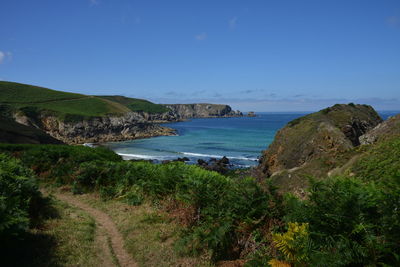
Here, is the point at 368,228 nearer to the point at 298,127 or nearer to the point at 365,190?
the point at 365,190

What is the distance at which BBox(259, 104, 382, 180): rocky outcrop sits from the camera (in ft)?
65.6

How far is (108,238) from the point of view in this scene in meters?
9.05

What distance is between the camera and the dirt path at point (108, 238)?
7.62 meters

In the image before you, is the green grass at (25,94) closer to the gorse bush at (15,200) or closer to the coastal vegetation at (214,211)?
the coastal vegetation at (214,211)

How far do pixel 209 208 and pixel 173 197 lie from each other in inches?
120

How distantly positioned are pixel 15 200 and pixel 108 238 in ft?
10.6

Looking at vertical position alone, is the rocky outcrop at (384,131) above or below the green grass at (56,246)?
above

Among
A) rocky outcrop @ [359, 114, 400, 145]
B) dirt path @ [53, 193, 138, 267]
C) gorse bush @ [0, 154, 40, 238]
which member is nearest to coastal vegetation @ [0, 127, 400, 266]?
gorse bush @ [0, 154, 40, 238]

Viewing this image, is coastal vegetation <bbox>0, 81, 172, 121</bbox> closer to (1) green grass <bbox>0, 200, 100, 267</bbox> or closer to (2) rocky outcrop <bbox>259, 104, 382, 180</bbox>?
(2) rocky outcrop <bbox>259, 104, 382, 180</bbox>

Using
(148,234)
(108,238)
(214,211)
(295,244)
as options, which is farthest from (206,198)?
(295,244)

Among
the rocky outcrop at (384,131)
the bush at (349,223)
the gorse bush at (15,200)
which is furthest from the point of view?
the rocky outcrop at (384,131)

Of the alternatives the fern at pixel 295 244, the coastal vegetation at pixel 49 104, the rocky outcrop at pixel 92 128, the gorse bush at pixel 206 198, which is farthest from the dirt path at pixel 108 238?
the coastal vegetation at pixel 49 104

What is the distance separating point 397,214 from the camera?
13.7 ft

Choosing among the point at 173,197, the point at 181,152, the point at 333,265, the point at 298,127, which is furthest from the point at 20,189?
the point at 181,152
